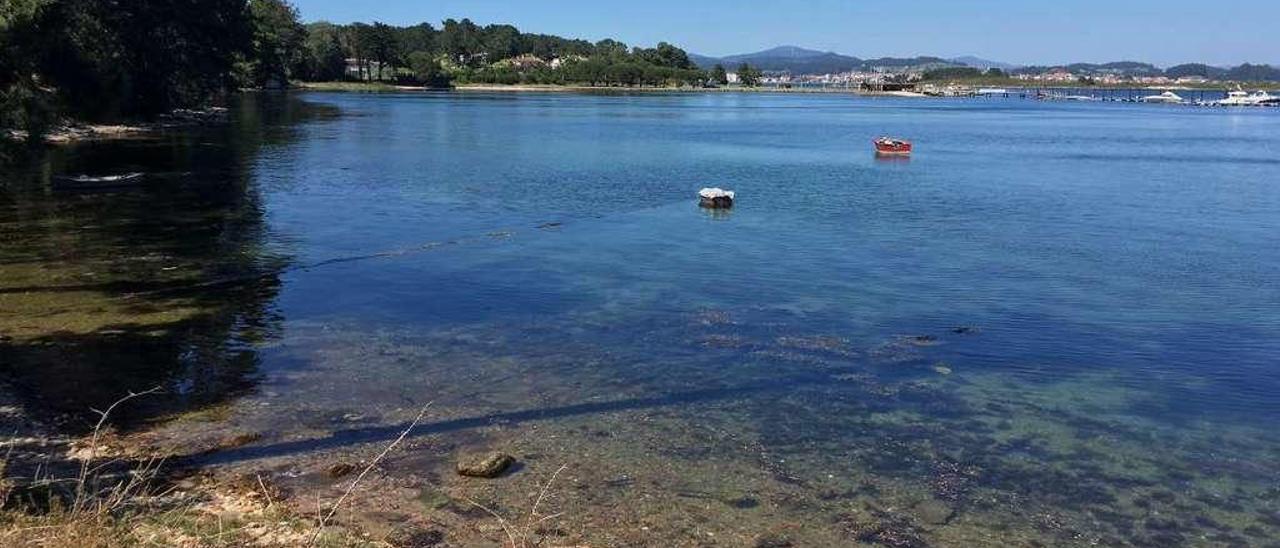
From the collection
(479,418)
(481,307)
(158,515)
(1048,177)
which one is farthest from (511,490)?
(1048,177)

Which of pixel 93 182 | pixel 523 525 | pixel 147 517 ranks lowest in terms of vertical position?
pixel 523 525

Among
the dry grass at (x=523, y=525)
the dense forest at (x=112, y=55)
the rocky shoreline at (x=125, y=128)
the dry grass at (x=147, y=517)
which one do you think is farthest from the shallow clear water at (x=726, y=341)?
the rocky shoreline at (x=125, y=128)

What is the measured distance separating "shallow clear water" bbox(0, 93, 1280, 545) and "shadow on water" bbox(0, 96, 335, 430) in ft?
0.34

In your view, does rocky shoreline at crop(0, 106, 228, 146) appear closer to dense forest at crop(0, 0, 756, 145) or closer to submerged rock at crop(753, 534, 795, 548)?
dense forest at crop(0, 0, 756, 145)

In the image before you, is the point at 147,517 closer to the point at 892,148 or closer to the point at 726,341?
the point at 726,341

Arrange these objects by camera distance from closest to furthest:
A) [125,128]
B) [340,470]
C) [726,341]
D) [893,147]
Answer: [340,470]
[726,341]
[125,128]
[893,147]

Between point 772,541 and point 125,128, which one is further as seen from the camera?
point 125,128

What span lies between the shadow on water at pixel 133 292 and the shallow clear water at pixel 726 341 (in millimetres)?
102

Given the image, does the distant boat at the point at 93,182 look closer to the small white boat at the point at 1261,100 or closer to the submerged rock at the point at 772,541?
the submerged rock at the point at 772,541

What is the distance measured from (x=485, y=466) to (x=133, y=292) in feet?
39.5

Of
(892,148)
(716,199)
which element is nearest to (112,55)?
(716,199)

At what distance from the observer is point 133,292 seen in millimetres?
19266

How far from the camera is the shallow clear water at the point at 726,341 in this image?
11.1 meters

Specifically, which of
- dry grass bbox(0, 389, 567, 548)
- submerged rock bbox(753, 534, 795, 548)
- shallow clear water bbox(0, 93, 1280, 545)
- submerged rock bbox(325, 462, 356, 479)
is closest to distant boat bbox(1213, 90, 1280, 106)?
shallow clear water bbox(0, 93, 1280, 545)
